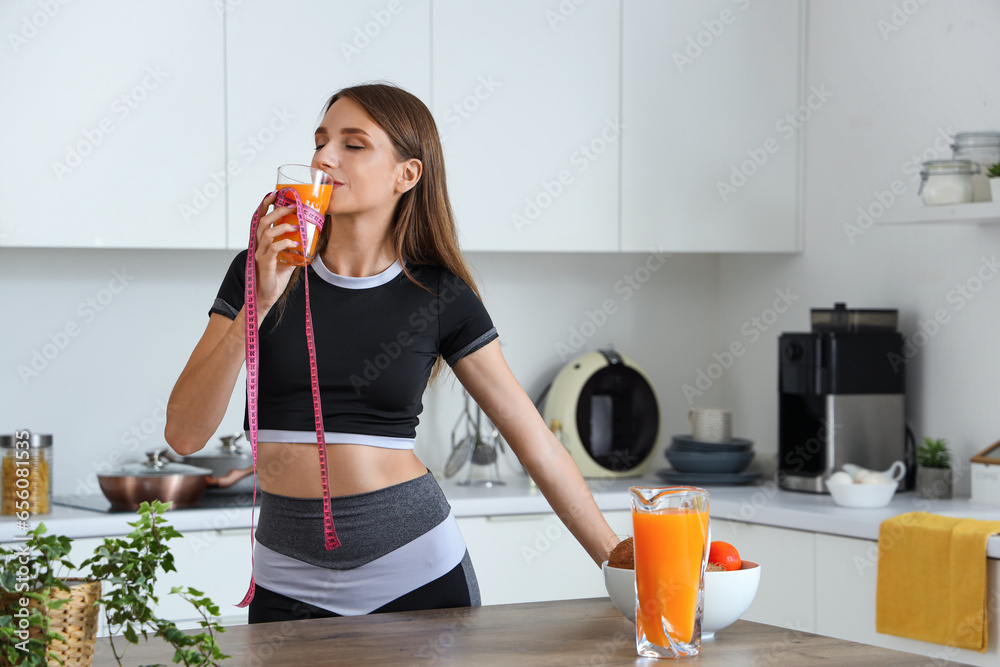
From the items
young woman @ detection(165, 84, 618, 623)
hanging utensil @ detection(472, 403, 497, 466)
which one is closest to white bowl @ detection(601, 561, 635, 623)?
young woman @ detection(165, 84, 618, 623)

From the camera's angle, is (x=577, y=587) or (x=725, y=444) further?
(x=725, y=444)

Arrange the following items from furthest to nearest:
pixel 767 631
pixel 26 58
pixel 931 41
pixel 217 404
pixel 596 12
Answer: pixel 596 12
pixel 931 41
pixel 26 58
pixel 217 404
pixel 767 631

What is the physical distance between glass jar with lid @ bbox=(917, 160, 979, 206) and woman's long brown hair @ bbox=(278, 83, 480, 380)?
1380mm

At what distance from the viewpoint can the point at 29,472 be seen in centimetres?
257

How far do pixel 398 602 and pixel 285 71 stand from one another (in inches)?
64.4

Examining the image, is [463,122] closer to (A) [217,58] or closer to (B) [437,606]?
(A) [217,58]

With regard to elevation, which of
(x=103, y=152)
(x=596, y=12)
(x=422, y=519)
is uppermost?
(x=596, y=12)

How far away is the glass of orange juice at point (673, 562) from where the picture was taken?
113cm

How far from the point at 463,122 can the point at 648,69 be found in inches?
23.3

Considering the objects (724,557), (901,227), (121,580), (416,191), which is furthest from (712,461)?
(121,580)

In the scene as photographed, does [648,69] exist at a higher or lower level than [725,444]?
higher

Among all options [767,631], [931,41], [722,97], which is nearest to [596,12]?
[722,97]

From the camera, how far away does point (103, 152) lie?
8.72ft

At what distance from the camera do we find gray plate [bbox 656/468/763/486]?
3139 mm
